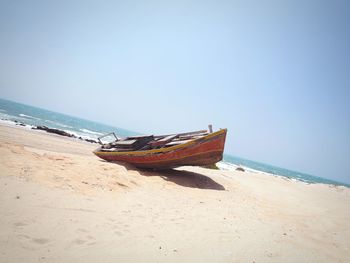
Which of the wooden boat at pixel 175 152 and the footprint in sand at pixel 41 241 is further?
the wooden boat at pixel 175 152

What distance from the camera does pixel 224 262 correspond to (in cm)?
290

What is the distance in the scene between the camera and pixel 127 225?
3.54 metres

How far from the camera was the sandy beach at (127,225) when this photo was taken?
270 cm

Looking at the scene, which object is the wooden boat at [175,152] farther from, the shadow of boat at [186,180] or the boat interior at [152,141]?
the shadow of boat at [186,180]

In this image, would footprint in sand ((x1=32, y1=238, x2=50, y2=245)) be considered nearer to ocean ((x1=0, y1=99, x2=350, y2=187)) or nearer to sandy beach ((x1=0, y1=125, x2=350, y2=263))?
sandy beach ((x1=0, y1=125, x2=350, y2=263))

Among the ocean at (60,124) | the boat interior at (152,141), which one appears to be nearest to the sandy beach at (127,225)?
the boat interior at (152,141)

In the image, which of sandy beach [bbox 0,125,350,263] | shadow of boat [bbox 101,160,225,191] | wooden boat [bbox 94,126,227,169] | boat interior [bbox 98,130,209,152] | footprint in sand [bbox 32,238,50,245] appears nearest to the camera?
footprint in sand [bbox 32,238,50,245]

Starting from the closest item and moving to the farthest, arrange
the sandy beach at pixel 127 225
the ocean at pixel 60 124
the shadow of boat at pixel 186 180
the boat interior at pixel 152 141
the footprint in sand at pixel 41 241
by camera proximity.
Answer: the footprint in sand at pixel 41 241, the sandy beach at pixel 127 225, the shadow of boat at pixel 186 180, the boat interior at pixel 152 141, the ocean at pixel 60 124

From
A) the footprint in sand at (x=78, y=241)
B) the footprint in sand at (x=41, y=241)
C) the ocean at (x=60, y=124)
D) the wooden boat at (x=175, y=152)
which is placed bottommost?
the ocean at (x=60, y=124)

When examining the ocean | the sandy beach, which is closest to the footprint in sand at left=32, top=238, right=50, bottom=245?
the sandy beach

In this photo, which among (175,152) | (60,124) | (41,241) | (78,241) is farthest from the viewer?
(60,124)

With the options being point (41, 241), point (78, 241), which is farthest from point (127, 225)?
point (41, 241)

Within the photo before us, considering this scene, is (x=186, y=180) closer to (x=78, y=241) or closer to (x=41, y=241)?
(x=78, y=241)

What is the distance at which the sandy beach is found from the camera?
8.86 feet
